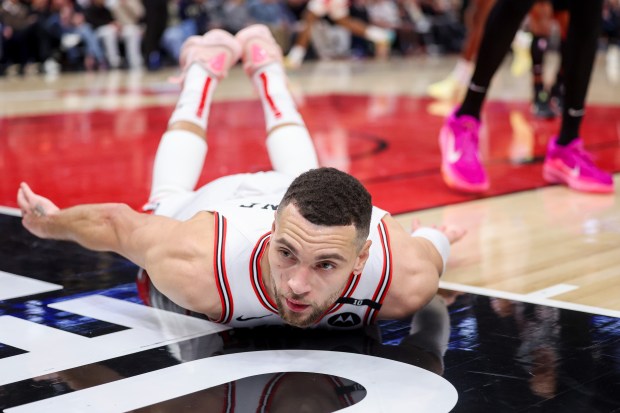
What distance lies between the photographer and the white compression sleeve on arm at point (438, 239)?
9.36ft

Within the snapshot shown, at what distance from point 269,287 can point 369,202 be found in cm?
33

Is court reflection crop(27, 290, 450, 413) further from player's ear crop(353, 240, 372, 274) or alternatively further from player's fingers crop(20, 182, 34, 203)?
player's fingers crop(20, 182, 34, 203)

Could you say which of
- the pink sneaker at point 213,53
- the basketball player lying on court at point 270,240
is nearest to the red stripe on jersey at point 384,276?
the basketball player lying on court at point 270,240

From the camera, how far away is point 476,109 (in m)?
4.39

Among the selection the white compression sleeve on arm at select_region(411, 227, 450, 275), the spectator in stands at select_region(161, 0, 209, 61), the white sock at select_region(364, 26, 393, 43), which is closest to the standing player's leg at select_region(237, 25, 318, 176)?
the white compression sleeve on arm at select_region(411, 227, 450, 275)

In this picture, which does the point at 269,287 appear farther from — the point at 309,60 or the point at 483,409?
the point at 309,60

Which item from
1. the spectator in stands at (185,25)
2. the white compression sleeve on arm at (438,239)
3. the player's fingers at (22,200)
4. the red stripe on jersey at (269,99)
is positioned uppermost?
the red stripe on jersey at (269,99)

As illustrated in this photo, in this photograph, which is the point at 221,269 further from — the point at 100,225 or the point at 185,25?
the point at 185,25

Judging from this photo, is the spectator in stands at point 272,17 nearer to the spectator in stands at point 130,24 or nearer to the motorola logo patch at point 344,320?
the spectator in stands at point 130,24

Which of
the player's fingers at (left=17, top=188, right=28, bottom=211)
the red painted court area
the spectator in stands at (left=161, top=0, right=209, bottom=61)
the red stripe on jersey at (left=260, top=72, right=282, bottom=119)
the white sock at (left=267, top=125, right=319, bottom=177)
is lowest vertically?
the spectator in stands at (left=161, top=0, right=209, bottom=61)

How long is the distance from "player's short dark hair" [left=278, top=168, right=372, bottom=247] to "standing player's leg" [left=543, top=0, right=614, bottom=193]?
236cm

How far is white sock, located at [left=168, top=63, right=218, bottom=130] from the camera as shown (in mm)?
3504

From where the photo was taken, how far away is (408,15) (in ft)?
57.5

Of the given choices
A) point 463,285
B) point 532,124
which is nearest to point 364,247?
point 463,285
